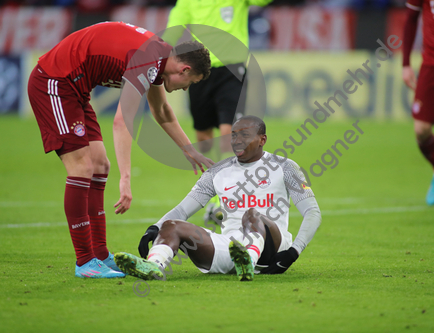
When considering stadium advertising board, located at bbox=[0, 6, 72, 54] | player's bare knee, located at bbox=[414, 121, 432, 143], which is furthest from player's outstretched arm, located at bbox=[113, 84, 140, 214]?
stadium advertising board, located at bbox=[0, 6, 72, 54]

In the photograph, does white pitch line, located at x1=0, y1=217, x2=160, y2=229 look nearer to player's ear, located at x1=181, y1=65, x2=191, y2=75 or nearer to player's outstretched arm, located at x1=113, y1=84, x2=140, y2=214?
player's outstretched arm, located at x1=113, y1=84, x2=140, y2=214

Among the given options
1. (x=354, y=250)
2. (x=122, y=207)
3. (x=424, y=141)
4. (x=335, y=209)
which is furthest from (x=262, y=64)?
(x=122, y=207)

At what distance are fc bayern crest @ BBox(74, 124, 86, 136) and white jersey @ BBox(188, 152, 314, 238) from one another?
2.85 ft

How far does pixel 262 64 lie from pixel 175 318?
48.7 feet

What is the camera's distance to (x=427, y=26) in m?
5.93

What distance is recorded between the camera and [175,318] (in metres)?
2.71

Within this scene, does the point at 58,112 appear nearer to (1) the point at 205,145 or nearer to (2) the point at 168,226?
(2) the point at 168,226

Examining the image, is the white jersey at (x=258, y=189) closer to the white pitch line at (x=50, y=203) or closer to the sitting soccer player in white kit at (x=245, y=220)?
the sitting soccer player in white kit at (x=245, y=220)

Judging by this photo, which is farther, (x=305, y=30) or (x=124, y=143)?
(x=305, y=30)

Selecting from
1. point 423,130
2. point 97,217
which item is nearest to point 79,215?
point 97,217

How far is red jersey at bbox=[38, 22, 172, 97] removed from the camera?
3559 mm

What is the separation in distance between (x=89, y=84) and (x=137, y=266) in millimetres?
1244

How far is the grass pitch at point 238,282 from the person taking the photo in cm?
267

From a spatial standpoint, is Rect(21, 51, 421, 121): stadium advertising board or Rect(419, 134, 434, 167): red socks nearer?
Rect(419, 134, 434, 167): red socks
